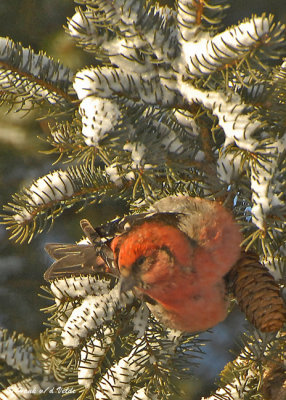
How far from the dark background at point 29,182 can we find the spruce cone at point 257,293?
0.54 metres

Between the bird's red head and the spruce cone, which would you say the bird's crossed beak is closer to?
the bird's red head

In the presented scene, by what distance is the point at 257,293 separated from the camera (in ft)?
3.02

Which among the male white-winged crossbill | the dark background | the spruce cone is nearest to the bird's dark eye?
the male white-winged crossbill

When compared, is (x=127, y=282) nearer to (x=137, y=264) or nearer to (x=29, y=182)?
(x=137, y=264)

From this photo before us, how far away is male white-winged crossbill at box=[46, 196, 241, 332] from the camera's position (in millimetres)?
949

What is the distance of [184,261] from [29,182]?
65 cm

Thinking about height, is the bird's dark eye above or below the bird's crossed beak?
above

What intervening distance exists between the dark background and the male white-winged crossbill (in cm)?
50

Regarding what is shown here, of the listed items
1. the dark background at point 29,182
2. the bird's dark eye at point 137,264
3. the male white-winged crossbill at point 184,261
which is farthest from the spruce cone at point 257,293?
the dark background at point 29,182

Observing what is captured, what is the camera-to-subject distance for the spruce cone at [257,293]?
89 cm

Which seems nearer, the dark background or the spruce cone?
the spruce cone

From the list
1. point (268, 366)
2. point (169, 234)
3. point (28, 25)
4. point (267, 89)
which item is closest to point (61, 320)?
point (169, 234)

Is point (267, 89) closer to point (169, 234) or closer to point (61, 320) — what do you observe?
point (169, 234)

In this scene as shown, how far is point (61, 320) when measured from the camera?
1.12 meters
